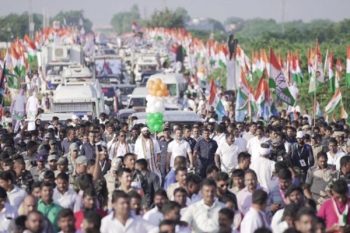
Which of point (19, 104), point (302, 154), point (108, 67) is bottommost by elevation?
point (108, 67)

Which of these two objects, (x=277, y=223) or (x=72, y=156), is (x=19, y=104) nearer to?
(x=72, y=156)

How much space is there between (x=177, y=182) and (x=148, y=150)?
170 inches

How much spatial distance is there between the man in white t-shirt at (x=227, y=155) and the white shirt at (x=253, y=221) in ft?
23.1

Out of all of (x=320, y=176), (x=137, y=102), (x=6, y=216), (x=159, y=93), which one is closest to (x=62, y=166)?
(x=320, y=176)

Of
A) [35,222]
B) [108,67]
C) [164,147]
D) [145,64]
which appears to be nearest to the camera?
[35,222]

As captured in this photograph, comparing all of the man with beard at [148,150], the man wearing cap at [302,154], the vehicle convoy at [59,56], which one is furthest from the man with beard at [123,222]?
the vehicle convoy at [59,56]

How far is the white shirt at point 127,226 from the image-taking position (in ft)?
40.2

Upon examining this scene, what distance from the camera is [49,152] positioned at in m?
19.7

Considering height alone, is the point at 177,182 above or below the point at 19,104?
above

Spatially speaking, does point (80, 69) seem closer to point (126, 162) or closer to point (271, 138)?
point (271, 138)

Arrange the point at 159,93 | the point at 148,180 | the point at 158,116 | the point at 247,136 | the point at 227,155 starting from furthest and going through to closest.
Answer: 1. the point at 159,93
2. the point at 158,116
3. the point at 247,136
4. the point at 227,155
5. the point at 148,180

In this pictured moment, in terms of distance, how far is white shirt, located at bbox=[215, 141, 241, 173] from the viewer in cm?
2006

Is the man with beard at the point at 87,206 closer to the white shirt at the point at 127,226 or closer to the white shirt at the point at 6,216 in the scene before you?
the white shirt at the point at 127,226

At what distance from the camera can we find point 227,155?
66.1ft
